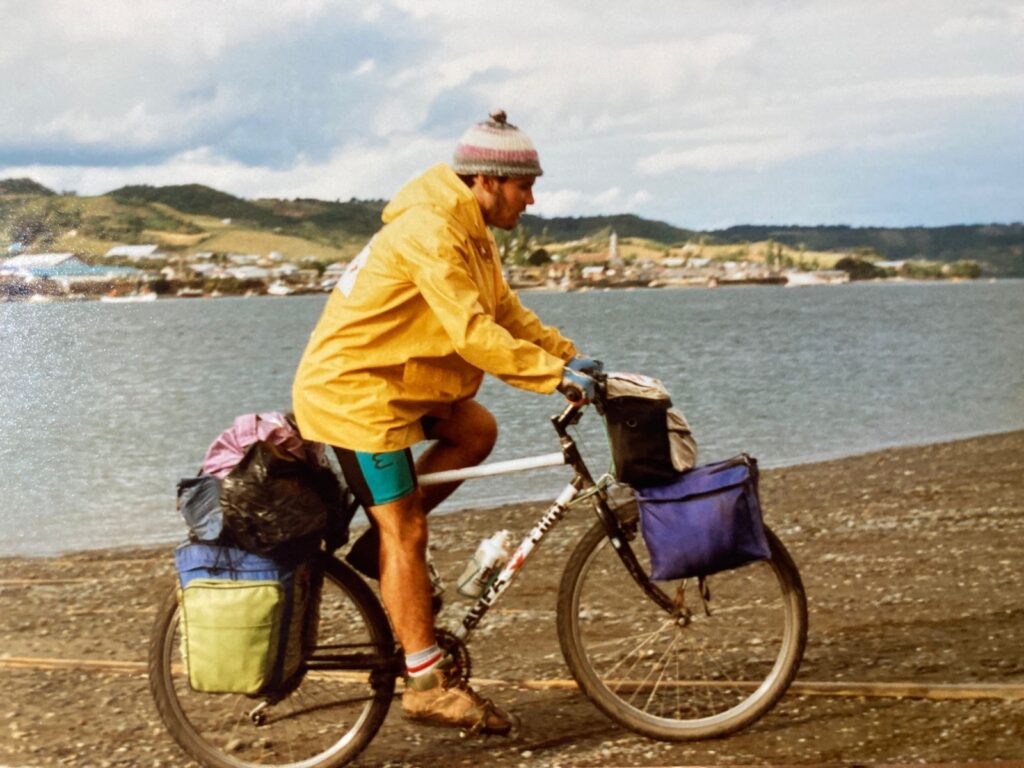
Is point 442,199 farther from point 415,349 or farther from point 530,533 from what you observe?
point 530,533

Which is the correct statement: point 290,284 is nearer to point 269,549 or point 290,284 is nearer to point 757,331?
point 757,331

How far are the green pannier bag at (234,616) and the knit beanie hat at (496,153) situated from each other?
145 cm

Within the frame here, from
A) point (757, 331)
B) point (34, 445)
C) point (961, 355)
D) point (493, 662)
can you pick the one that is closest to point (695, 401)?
point (34, 445)

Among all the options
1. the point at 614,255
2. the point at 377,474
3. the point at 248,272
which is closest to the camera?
the point at 377,474

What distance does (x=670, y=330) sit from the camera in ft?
326

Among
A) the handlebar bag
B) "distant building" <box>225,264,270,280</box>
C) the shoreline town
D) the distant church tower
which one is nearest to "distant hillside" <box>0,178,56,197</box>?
the shoreline town

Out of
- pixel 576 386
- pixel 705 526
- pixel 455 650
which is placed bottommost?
pixel 455 650

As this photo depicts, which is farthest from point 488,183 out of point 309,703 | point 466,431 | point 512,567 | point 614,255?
point 614,255

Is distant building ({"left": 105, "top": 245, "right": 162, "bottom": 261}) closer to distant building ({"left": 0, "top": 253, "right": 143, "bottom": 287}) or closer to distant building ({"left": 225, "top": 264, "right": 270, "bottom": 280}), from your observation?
distant building ({"left": 0, "top": 253, "right": 143, "bottom": 287})

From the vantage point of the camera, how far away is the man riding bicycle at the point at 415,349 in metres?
4.30

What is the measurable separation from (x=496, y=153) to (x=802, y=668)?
2.80 meters

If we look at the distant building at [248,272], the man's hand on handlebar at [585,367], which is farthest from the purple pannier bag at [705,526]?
the distant building at [248,272]

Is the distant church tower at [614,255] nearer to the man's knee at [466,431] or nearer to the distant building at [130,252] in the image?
the distant building at [130,252]

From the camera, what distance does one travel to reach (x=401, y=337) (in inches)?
175
